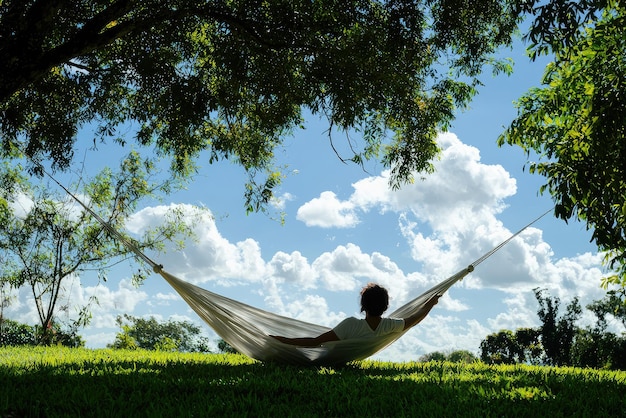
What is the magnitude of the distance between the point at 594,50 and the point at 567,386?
10.3ft

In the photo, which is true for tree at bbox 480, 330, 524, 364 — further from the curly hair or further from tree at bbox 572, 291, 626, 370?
the curly hair

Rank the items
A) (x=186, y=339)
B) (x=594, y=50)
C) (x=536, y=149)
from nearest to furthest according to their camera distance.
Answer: (x=594, y=50)
(x=536, y=149)
(x=186, y=339)

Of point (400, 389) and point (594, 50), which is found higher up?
point (594, 50)

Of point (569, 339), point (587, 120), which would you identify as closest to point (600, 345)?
point (569, 339)

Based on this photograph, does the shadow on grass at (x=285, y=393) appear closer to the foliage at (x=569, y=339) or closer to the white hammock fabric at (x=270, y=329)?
the white hammock fabric at (x=270, y=329)

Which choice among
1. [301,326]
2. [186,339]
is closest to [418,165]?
[301,326]

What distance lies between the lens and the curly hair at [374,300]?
4957 mm

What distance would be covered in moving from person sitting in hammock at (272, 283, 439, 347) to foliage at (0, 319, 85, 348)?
715 centimetres

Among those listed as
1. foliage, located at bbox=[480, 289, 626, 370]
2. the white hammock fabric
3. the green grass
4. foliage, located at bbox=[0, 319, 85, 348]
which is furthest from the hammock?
foliage, located at bbox=[480, 289, 626, 370]

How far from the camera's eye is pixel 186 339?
59.3ft

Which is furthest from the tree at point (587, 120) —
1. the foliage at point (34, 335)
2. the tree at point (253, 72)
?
the foliage at point (34, 335)

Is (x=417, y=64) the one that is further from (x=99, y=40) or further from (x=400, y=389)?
(x=400, y=389)

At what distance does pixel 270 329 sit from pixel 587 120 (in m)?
3.63

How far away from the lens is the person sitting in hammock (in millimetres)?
4809
